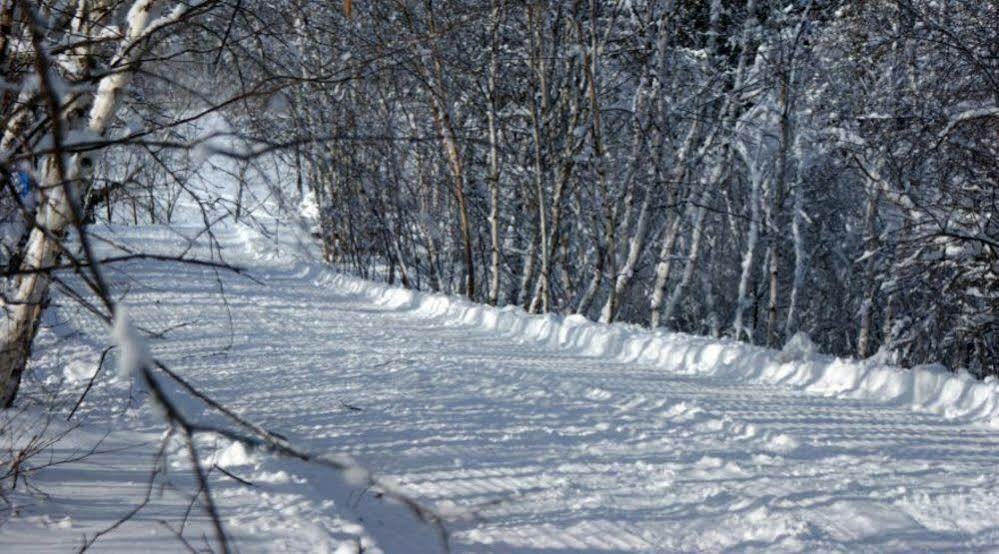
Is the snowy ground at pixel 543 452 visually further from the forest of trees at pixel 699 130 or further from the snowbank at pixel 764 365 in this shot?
the forest of trees at pixel 699 130

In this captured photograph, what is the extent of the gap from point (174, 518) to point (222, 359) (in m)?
5.15

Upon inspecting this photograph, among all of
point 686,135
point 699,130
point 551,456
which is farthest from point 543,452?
point 686,135

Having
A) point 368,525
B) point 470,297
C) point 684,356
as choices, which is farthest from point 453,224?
point 368,525

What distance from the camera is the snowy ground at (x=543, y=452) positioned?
3746 mm

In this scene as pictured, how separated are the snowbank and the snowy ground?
0.03 metres

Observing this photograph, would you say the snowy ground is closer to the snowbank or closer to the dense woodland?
the snowbank

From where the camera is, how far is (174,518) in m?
3.55

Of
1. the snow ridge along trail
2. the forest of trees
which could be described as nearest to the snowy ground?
the snow ridge along trail

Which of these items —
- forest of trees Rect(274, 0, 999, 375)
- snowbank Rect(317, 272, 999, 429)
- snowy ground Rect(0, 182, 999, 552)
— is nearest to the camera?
snowy ground Rect(0, 182, 999, 552)

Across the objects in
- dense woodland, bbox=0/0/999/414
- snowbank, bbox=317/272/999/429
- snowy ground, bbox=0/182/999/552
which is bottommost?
snowy ground, bbox=0/182/999/552

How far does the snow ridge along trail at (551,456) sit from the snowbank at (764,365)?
0.17 feet

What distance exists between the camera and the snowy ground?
375cm

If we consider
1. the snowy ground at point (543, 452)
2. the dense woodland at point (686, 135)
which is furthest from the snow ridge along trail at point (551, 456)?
the dense woodland at point (686, 135)

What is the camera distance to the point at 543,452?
520 cm
